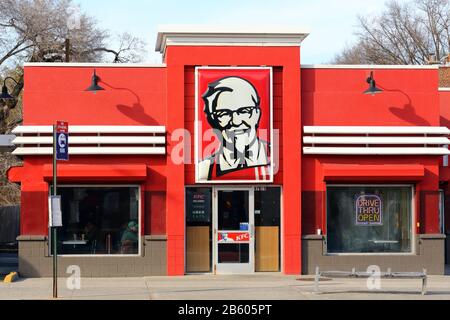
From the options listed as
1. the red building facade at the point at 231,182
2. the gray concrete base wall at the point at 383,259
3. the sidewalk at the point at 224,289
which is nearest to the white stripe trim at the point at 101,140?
the red building facade at the point at 231,182

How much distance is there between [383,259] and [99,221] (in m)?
7.54

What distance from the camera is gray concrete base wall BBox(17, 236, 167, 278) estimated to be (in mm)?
20719

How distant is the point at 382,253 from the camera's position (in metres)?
21.9

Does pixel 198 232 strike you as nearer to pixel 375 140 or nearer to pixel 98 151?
pixel 98 151

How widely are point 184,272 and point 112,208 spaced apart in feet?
8.17

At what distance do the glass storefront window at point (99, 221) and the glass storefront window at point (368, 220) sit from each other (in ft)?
17.2

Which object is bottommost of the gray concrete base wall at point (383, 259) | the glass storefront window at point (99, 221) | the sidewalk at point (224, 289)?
the sidewalk at point (224, 289)

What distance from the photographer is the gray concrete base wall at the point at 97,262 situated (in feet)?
68.0

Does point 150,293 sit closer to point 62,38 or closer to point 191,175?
point 191,175

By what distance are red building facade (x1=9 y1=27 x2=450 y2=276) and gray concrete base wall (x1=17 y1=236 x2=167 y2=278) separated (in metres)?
0.03

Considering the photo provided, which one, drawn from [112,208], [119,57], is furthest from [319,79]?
[119,57]

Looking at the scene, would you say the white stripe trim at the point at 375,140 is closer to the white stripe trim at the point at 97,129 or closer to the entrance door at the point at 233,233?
the entrance door at the point at 233,233

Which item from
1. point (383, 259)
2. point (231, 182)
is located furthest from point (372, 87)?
point (383, 259)

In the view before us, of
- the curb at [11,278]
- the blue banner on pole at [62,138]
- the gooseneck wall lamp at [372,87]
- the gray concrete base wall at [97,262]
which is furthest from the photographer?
the gooseneck wall lamp at [372,87]
